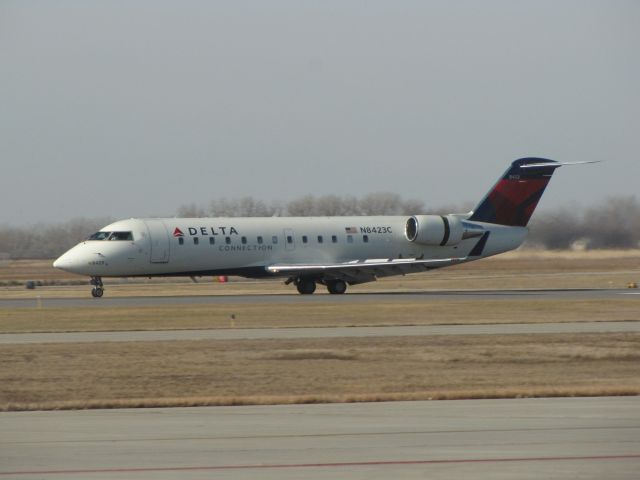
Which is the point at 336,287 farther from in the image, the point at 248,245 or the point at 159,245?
the point at 159,245

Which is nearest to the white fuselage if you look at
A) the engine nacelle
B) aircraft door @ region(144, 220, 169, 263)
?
aircraft door @ region(144, 220, 169, 263)

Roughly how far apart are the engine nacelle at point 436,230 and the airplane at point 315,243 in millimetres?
46

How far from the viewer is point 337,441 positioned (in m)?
13.3

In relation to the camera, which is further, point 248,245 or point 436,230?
point 436,230

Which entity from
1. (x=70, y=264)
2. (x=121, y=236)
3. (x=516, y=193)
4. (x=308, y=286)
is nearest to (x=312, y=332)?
(x=121, y=236)

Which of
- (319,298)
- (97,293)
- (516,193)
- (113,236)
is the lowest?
(319,298)

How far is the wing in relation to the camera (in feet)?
162

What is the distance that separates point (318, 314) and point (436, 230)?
16007 millimetres

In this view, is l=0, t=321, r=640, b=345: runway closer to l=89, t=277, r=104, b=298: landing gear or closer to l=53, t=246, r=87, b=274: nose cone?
l=53, t=246, r=87, b=274: nose cone

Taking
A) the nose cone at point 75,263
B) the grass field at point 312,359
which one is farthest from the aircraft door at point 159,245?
the grass field at point 312,359

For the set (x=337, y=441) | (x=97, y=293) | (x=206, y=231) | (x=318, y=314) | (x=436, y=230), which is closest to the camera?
(x=337, y=441)

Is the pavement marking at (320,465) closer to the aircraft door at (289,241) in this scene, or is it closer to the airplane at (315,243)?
the airplane at (315,243)

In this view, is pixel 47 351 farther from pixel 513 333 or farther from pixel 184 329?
pixel 513 333

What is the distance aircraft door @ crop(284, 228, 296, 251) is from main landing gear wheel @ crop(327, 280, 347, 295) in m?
2.34
